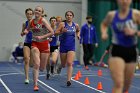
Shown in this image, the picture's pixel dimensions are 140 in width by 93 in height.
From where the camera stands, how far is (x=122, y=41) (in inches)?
297

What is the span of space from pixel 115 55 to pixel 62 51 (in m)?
5.61

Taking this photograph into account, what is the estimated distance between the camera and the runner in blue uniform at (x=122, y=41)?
7390 millimetres

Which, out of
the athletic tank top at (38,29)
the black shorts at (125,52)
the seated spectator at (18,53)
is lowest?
the seated spectator at (18,53)

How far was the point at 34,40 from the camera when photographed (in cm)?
1189

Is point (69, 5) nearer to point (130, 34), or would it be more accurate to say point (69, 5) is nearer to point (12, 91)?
point (12, 91)

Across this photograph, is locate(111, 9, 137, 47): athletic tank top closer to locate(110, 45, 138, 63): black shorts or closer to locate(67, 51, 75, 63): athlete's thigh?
locate(110, 45, 138, 63): black shorts

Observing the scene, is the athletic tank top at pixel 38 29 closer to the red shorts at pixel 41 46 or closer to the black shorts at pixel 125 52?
the red shorts at pixel 41 46

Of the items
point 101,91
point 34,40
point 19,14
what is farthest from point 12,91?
point 19,14

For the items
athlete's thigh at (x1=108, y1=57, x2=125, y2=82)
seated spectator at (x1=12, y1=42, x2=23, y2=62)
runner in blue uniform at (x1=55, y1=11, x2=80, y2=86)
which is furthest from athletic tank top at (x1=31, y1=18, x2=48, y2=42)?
seated spectator at (x1=12, y1=42, x2=23, y2=62)

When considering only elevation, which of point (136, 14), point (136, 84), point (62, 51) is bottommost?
point (136, 84)

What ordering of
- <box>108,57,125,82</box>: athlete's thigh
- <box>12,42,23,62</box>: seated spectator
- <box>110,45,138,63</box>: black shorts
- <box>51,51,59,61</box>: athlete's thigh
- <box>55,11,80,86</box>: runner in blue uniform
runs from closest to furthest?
<box>108,57,125,82</box>: athlete's thigh
<box>110,45,138,63</box>: black shorts
<box>55,11,80,86</box>: runner in blue uniform
<box>51,51,59,61</box>: athlete's thigh
<box>12,42,23,62</box>: seated spectator

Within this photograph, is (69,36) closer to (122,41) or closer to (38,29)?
(38,29)

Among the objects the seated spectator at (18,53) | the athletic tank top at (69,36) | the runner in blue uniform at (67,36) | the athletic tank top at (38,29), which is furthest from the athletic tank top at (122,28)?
the seated spectator at (18,53)

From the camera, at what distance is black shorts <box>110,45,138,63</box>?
7.54 metres
